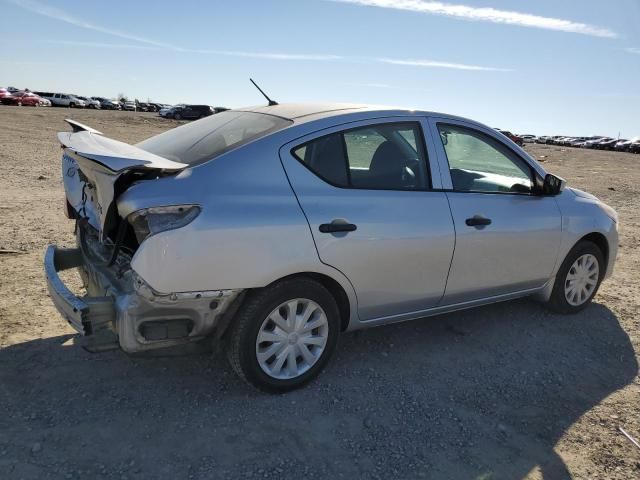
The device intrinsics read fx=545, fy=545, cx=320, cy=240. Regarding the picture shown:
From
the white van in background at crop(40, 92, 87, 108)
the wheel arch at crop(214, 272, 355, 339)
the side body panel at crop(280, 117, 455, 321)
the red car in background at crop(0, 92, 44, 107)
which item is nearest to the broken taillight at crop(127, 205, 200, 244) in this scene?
the wheel arch at crop(214, 272, 355, 339)

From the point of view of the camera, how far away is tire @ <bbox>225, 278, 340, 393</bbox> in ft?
10.3

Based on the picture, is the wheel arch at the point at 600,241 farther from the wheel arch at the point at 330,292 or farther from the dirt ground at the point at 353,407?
the wheel arch at the point at 330,292

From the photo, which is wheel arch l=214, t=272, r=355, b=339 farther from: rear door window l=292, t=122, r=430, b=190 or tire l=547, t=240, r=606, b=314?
tire l=547, t=240, r=606, b=314

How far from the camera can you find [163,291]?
2.86 m

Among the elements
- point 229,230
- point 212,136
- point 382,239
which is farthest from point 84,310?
point 382,239

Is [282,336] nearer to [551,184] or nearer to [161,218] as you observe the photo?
[161,218]

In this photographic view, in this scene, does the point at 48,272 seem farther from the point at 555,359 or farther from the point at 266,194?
the point at 555,359

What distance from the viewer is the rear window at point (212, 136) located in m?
3.31

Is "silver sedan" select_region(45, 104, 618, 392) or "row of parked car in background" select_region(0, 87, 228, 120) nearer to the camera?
"silver sedan" select_region(45, 104, 618, 392)

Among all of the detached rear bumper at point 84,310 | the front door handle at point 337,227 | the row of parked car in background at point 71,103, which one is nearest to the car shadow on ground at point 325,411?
the detached rear bumper at point 84,310

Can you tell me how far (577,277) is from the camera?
4836 mm

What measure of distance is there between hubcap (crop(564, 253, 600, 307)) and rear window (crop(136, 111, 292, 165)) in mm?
2950

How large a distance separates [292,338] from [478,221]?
1.59m

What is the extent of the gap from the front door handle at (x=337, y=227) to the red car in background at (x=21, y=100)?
164ft
